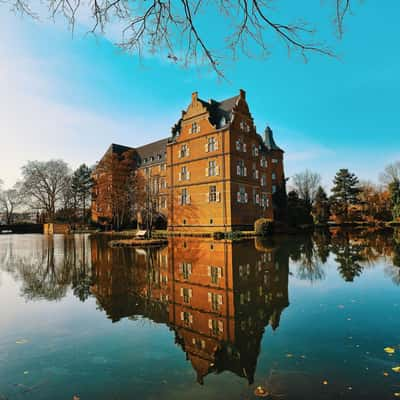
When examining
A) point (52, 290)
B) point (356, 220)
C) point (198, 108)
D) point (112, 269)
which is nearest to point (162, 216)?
point (198, 108)

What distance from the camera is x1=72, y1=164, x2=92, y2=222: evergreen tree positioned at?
197 feet

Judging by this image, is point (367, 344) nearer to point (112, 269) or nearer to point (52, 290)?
point (52, 290)

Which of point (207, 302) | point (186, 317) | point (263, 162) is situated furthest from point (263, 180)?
point (186, 317)

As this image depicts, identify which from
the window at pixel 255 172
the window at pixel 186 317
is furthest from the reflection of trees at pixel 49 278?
the window at pixel 255 172

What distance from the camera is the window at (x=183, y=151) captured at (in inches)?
1374

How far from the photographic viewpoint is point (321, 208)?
5800 centimetres

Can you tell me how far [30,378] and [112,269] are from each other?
7932mm

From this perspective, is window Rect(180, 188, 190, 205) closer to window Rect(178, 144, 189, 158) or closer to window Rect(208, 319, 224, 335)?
window Rect(178, 144, 189, 158)

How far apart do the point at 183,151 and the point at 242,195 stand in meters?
9.81

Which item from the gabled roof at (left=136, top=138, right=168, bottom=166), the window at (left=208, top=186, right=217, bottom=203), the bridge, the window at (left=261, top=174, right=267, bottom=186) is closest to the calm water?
the window at (left=208, top=186, right=217, bottom=203)

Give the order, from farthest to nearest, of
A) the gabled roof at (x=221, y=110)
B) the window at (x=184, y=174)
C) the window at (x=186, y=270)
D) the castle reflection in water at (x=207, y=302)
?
the window at (x=184, y=174)
the gabled roof at (x=221, y=110)
the window at (x=186, y=270)
the castle reflection in water at (x=207, y=302)

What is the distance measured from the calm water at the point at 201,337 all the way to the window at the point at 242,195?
878 inches

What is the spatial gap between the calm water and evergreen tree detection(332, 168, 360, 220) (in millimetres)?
A: 60413

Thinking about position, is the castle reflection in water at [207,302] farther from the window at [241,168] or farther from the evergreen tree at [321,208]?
the evergreen tree at [321,208]
